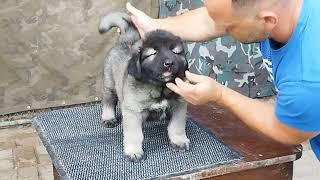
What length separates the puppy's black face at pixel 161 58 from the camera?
2305 millimetres

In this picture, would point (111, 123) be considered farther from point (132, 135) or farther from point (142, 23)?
point (142, 23)

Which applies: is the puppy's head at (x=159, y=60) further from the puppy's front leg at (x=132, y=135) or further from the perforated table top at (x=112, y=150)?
the perforated table top at (x=112, y=150)

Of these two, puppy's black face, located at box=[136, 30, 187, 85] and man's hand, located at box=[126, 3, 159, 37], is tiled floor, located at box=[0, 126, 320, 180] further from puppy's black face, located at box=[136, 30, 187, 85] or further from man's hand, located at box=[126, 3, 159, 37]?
puppy's black face, located at box=[136, 30, 187, 85]

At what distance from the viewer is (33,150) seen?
448cm

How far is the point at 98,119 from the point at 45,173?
1378 mm

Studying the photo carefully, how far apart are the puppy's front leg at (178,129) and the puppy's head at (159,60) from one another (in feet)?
0.73

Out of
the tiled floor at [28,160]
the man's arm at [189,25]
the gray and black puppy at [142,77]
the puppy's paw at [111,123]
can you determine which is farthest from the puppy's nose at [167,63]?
the tiled floor at [28,160]

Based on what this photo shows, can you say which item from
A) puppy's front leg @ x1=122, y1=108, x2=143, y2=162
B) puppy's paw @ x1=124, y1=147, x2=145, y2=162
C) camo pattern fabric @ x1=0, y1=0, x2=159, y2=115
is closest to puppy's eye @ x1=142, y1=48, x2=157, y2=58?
puppy's front leg @ x1=122, y1=108, x2=143, y2=162

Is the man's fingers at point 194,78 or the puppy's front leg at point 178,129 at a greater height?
the man's fingers at point 194,78

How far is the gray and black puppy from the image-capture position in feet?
7.66

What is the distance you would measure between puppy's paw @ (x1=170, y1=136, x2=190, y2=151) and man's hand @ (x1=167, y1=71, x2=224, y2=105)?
31 centimetres

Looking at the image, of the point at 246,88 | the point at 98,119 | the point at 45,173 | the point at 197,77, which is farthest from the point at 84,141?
the point at 246,88

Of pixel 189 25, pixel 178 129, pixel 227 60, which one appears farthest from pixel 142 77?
pixel 227 60

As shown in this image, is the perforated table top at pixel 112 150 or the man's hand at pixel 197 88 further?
the perforated table top at pixel 112 150
